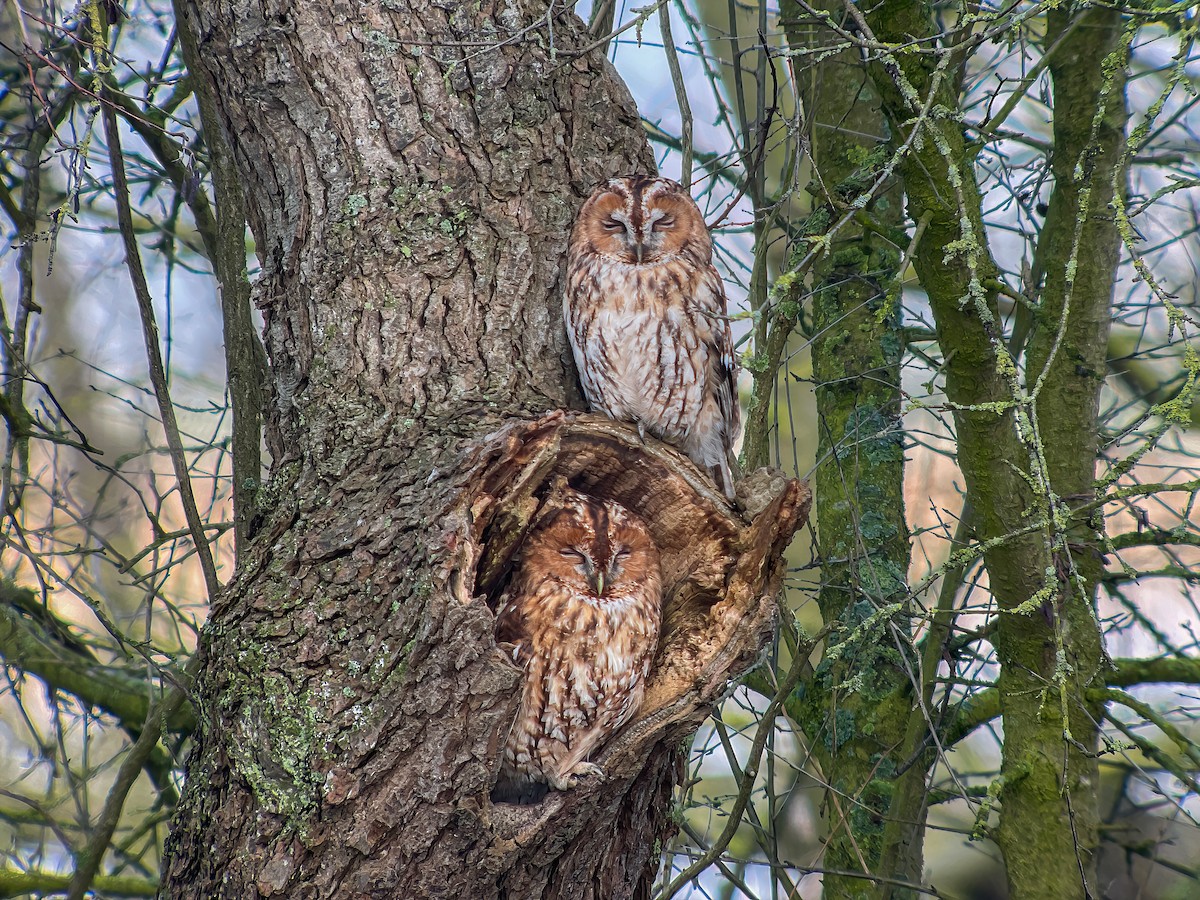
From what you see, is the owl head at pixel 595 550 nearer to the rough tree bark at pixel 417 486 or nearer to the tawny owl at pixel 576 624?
the tawny owl at pixel 576 624

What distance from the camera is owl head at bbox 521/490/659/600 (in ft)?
A: 7.93

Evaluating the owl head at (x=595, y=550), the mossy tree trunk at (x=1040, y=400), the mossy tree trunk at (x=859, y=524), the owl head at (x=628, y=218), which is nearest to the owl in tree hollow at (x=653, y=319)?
the owl head at (x=628, y=218)

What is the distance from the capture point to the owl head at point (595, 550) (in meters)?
2.42

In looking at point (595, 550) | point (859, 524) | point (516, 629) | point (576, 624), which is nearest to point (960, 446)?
point (859, 524)

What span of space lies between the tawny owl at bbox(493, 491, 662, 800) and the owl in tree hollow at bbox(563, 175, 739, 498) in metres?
0.36

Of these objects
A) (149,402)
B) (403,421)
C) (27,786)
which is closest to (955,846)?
(403,421)

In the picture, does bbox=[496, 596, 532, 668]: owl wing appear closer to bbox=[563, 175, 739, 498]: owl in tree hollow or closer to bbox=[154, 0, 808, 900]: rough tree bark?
bbox=[154, 0, 808, 900]: rough tree bark

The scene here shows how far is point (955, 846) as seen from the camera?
515 cm

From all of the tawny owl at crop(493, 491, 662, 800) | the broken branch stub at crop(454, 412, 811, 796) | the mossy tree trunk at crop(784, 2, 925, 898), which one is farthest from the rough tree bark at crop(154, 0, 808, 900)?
the mossy tree trunk at crop(784, 2, 925, 898)

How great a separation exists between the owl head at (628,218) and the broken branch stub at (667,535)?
711 mm

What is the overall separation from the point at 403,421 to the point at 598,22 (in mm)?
1453

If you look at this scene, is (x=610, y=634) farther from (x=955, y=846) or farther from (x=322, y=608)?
(x=955, y=846)

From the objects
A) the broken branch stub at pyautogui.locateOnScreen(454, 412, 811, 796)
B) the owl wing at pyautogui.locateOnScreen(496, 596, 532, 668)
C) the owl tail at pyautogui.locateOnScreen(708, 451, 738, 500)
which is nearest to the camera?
the broken branch stub at pyautogui.locateOnScreen(454, 412, 811, 796)

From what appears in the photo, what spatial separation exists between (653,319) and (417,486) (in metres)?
0.99
